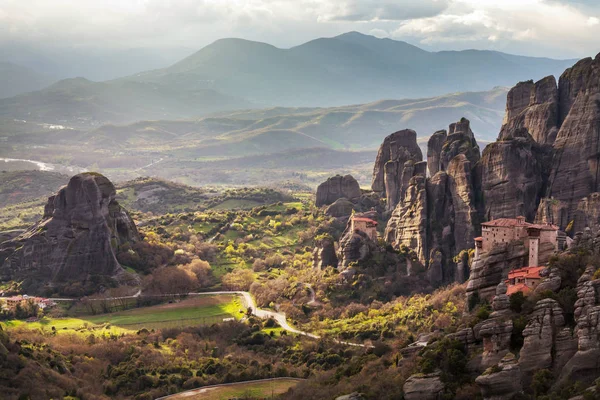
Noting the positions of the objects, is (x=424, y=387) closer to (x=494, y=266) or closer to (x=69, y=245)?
(x=494, y=266)

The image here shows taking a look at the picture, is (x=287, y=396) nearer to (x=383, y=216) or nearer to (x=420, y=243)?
(x=420, y=243)

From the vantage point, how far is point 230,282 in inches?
4685

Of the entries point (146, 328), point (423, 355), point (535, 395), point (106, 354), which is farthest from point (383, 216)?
point (535, 395)

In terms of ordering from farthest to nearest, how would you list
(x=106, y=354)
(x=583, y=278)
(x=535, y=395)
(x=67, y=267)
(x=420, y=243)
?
(x=67, y=267) < (x=420, y=243) < (x=106, y=354) < (x=583, y=278) < (x=535, y=395)

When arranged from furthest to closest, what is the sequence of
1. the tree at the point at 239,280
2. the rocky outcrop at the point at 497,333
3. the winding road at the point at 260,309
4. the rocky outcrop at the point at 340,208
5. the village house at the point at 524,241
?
the rocky outcrop at the point at 340,208
the tree at the point at 239,280
the winding road at the point at 260,309
the village house at the point at 524,241
the rocky outcrop at the point at 497,333

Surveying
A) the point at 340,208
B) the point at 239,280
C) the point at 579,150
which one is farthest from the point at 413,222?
the point at 340,208

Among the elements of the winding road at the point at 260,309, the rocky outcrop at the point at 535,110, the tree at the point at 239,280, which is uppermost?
the rocky outcrop at the point at 535,110

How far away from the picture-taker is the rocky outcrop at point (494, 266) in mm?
63062

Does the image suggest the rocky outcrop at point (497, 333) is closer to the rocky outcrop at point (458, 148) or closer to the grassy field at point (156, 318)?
the grassy field at point (156, 318)

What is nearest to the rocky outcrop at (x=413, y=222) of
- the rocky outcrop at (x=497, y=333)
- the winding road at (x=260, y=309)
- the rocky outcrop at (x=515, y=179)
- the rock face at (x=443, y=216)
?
the rock face at (x=443, y=216)

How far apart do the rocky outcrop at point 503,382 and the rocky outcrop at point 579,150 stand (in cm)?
4324

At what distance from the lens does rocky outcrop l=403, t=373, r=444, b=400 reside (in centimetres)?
5075

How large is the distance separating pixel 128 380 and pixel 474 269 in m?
33.7

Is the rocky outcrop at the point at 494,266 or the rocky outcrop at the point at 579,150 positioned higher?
the rocky outcrop at the point at 579,150
